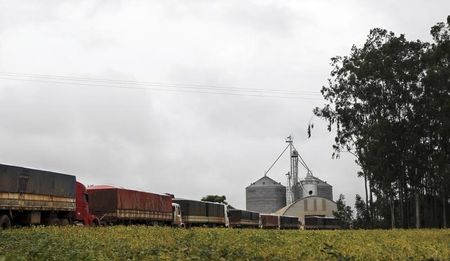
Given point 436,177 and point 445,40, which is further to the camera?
point 436,177

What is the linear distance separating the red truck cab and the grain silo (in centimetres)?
9747

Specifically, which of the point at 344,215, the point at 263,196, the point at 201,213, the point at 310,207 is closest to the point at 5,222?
the point at 201,213

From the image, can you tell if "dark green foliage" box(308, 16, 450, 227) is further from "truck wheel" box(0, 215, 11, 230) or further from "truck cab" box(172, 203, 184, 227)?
"truck wheel" box(0, 215, 11, 230)

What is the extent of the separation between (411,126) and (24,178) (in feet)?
142

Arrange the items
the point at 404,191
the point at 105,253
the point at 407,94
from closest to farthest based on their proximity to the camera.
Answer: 1. the point at 105,253
2. the point at 407,94
3. the point at 404,191

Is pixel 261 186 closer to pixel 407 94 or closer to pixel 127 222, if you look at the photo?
pixel 407 94

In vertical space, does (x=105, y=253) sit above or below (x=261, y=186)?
below

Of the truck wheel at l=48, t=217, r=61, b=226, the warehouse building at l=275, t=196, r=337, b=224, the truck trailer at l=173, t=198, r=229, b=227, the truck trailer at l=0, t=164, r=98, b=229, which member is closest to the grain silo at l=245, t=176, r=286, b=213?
the warehouse building at l=275, t=196, r=337, b=224

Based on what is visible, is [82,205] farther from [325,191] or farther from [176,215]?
[325,191]

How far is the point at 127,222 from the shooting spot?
39.8 m

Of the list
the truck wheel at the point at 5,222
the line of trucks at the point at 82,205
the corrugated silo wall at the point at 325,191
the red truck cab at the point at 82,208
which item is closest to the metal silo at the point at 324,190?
the corrugated silo wall at the point at 325,191

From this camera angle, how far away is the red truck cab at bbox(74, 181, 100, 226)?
112 ft

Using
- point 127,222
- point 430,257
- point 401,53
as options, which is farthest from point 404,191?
point 430,257

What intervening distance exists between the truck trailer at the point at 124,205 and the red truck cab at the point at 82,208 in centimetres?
218
